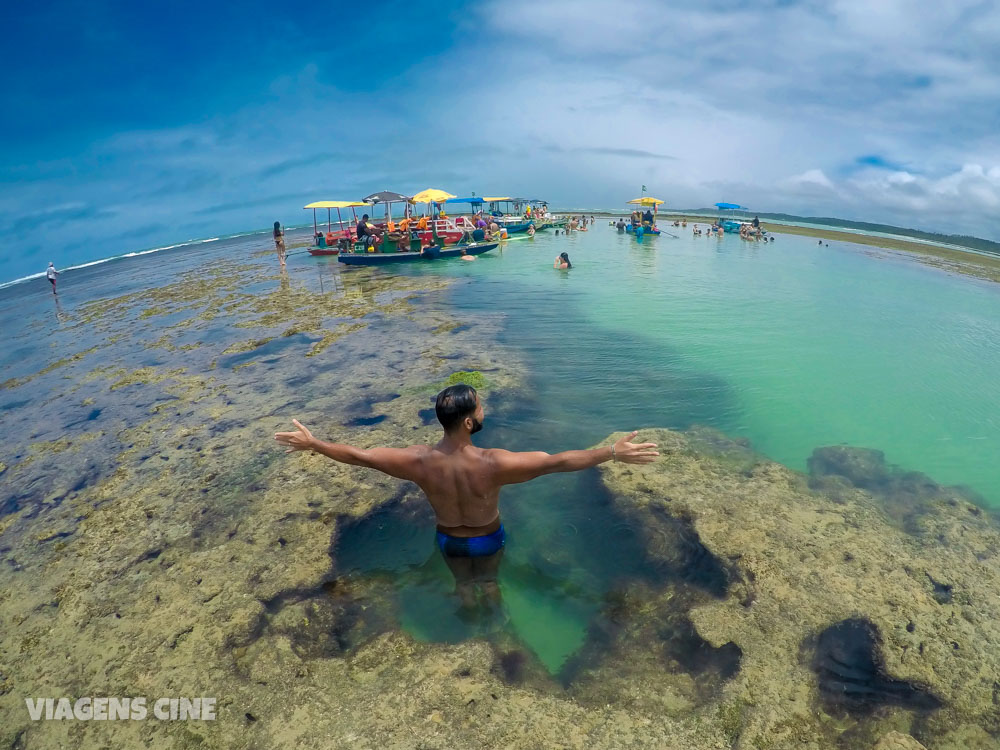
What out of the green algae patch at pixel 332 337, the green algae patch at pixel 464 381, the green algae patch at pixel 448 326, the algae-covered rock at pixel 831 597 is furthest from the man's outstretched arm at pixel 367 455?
the green algae patch at pixel 448 326

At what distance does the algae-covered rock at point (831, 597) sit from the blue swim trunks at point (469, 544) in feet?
4.71

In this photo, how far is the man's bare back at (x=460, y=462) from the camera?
3424mm

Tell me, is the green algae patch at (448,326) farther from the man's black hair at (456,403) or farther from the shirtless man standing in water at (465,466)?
the man's black hair at (456,403)

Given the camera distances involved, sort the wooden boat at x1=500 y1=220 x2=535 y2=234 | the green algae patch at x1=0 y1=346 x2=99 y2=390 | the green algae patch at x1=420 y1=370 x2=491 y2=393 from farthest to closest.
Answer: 1. the wooden boat at x1=500 y1=220 x2=535 y2=234
2. the green algae patch at x1=0 y1=346 x2=99 y2=390
3. the green algae patch at x1=420 y1=370 x2=491 y2=393

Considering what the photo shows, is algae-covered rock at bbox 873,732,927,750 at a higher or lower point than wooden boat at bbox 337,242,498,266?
lower

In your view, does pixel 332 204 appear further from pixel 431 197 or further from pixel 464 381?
pixel 464 381

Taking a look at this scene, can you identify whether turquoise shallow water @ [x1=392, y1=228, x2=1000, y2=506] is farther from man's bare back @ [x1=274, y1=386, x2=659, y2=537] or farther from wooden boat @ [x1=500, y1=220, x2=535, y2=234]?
wooden boat @ [x1=500, y1=220, x2=535, y2=234]

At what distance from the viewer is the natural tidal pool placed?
3357 millimetres

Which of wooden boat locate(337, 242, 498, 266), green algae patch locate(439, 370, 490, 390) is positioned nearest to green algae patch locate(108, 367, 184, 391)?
green algae patch locate(439, 370, 490, 390)

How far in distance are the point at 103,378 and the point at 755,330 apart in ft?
51.9

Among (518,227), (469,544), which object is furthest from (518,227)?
(469,544)

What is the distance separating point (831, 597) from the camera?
3.86m

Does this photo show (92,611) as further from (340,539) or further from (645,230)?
(645,230)

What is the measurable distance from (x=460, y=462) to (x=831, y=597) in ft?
10.2
